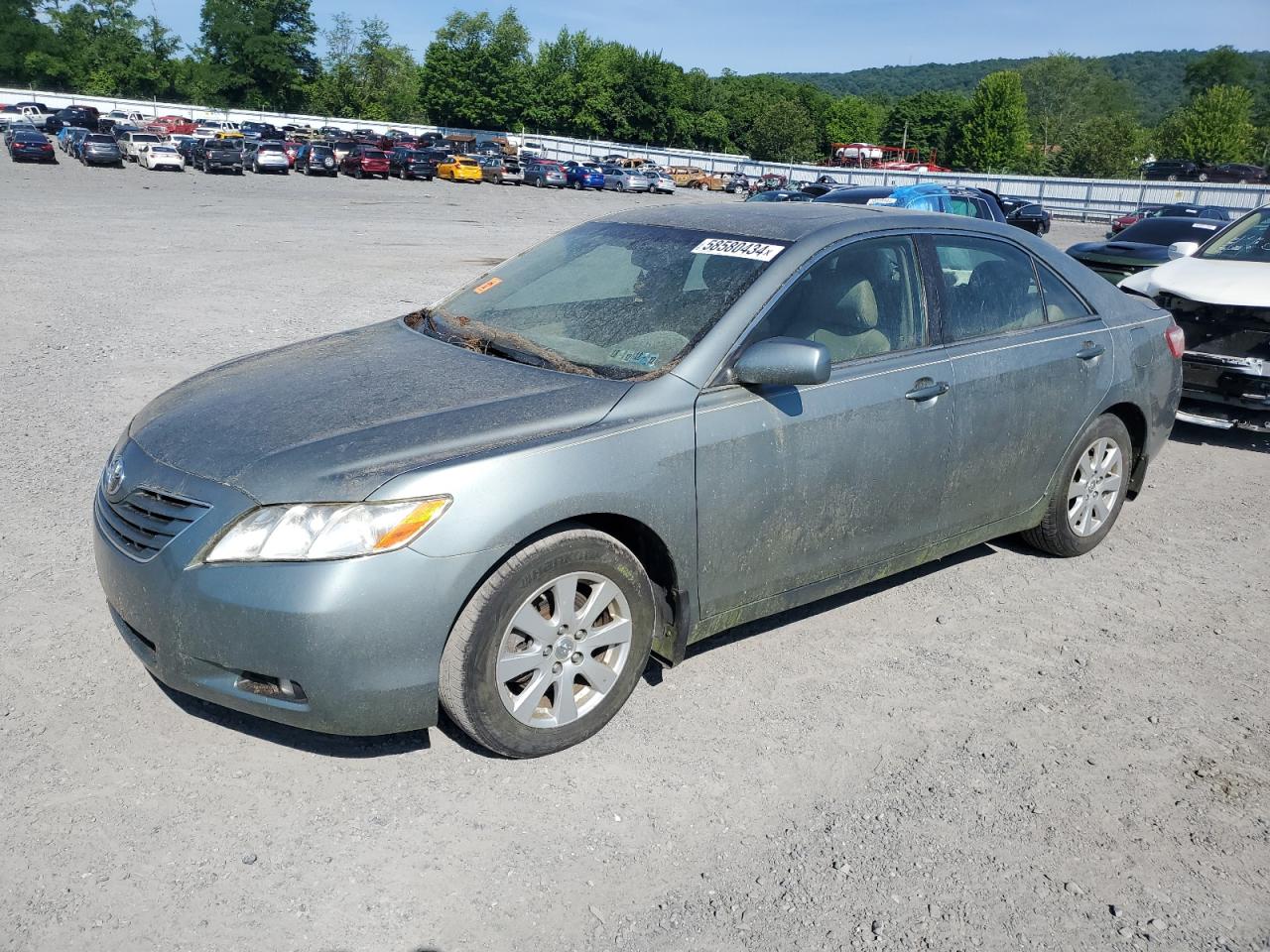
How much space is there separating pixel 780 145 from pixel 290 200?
271ft

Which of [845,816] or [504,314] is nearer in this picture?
[845,816]

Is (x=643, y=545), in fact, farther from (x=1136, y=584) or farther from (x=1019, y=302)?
(x=1136, y=584)

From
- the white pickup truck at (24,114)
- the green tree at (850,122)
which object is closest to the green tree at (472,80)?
the white pickup truck at (24,114)

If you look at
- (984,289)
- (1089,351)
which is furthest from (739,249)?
(1089,351)

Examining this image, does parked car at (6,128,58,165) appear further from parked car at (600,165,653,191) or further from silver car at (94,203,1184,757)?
silver car at (94,203,1184,757)

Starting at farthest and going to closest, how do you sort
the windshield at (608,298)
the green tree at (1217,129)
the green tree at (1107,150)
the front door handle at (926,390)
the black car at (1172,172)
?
the green tree at (1107,150) → the green tree at (1217,129) → the black car at (1172,172) → the front door handle at (926,390) → the windshield at (608,298)

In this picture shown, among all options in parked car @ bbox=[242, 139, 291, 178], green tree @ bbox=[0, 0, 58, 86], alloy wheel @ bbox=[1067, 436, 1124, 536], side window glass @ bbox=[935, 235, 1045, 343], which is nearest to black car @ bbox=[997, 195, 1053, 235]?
alloy wheel @ bbox=[1067, 436, 1124, 536]

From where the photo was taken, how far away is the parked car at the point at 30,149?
42781 millimetres

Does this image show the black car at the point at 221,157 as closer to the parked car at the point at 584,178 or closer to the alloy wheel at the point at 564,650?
the parked car at the point at 584,178

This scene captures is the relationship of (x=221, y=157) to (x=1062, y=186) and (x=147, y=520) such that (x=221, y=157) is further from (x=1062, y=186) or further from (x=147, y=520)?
(x=147, y=520)

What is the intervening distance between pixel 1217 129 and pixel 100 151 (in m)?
88.2

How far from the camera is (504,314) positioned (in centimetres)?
432

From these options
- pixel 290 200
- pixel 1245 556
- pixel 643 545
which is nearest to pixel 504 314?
pixel 643 545

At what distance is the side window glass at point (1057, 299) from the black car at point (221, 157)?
45773 mm
